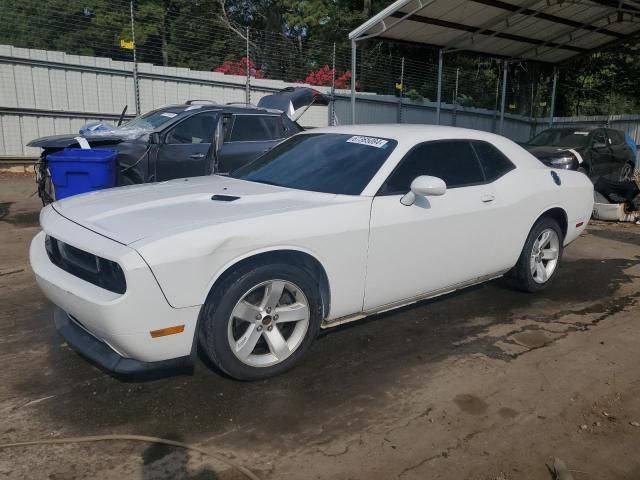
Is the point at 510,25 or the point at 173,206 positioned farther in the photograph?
the point at 510,25

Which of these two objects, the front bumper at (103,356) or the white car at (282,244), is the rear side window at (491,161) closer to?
the white car at (282,244)

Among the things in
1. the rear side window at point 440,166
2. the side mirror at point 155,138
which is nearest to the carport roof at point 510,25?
the side mirror at point 155,138

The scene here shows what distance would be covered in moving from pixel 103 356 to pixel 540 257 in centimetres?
387

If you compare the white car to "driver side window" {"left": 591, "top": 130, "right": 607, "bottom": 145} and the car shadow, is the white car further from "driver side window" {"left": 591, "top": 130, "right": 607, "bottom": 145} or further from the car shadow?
"driver side window" {"left": 591, "top": 130, "right": 607, "bottom": 145}

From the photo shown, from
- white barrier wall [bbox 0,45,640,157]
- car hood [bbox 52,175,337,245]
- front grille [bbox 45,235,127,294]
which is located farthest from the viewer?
white barrier wall [bbox 0,45,640,157]

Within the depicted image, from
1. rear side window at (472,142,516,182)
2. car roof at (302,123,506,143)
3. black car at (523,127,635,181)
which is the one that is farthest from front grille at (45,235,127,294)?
black car at (523,127,635,181)

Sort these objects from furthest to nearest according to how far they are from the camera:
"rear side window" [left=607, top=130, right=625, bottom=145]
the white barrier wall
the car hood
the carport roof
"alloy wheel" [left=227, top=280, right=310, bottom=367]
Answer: "rear side window" [left=607, top=130, right=625, bottom=145]
the carport roof
the white barrier wall
"alloy wheel" [left=227, top=280, right=310, bottom=367]
the car hood

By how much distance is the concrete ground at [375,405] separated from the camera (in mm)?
2619

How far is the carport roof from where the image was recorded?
1207 cm

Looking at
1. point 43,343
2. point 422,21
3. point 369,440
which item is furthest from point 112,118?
point 369,440

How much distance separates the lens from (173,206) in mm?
3457

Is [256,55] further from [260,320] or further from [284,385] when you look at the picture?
[284,385]

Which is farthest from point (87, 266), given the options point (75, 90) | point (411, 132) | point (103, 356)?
point (75, 90)

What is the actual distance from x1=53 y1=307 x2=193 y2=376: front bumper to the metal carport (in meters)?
9.72
